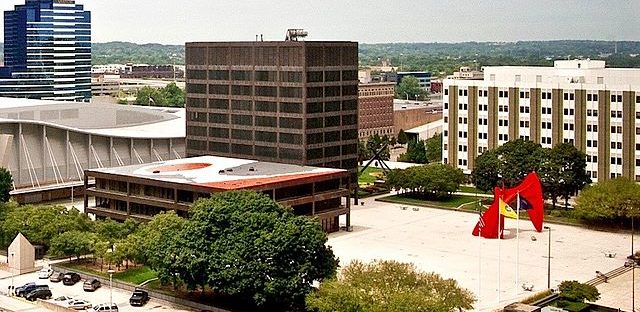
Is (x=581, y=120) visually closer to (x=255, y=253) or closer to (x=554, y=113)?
(x=554, y=113)

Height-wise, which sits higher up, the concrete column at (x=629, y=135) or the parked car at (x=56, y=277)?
the concrete column at (x=629, y=135)

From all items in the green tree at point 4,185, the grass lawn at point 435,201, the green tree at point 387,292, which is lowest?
the grass lawn at point 435,201

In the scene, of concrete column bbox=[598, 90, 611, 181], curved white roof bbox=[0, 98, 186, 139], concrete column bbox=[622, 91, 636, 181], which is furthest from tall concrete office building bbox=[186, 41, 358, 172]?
concrete column bbox=[622, 91, 636, 181]

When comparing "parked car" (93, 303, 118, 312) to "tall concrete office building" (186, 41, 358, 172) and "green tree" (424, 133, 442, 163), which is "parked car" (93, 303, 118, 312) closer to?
"tall concrete office building" (186, 41, 358, 172)

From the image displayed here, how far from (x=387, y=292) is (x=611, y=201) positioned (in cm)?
3629

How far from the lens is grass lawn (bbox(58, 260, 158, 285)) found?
5612 cm

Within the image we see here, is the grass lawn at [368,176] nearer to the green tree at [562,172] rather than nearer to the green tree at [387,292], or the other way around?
the green tree at [562,172]

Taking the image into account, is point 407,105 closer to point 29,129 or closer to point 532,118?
point 532,118

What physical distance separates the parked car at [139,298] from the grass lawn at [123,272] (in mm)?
3197

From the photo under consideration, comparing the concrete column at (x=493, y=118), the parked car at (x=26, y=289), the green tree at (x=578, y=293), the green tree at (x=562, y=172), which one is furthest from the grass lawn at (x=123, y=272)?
the concrete column at (x=493, y=118)

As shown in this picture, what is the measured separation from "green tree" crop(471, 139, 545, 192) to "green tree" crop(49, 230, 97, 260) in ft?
129

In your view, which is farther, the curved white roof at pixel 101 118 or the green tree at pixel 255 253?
the curved white roof at pixel 101 118

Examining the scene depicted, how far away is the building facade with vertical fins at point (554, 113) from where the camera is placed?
89812 millimetres

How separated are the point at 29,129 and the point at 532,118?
48919 millimetres
